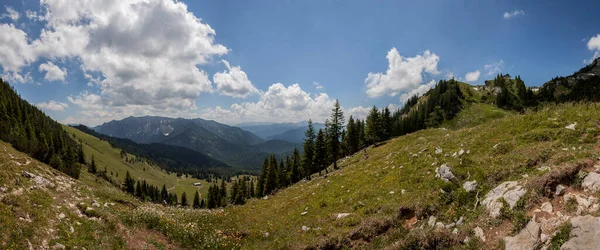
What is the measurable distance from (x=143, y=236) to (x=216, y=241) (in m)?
5.11

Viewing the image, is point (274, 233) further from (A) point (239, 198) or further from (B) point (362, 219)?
(A) point (239, 198)

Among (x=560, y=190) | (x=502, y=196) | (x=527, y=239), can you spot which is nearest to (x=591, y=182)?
(x=560, y=190)

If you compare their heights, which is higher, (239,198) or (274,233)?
(274,233)

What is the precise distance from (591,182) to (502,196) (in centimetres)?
268

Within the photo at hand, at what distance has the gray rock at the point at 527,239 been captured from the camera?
786 centimetres

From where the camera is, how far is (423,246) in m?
10.7

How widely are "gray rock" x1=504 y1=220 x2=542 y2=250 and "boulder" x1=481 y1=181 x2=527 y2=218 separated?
1332 millimetres

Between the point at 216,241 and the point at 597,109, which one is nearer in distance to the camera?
the point at 597,109

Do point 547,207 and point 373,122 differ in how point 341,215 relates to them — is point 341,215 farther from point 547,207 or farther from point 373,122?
point 373,122

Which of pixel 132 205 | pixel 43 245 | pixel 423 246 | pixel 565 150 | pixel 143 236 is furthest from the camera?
pixel 132 205

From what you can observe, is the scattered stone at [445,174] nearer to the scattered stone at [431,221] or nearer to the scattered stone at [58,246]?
the scattered stone at [431,221]

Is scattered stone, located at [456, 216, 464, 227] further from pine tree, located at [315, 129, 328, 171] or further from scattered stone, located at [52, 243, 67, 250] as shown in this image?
pine tree, located at [315, 129, 328, 171]

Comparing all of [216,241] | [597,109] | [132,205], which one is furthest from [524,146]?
[132,205]

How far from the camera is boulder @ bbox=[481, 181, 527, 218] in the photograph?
9844 mm
